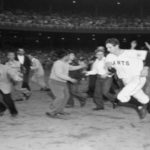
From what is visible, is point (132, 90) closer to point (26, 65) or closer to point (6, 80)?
point (6, 80)

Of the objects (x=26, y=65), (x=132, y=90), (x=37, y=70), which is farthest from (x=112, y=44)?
(x=37, y=70)

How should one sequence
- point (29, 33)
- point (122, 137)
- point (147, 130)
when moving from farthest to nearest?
1. point (29, 33)
2. point (147, 130)
3. point (122, 137)

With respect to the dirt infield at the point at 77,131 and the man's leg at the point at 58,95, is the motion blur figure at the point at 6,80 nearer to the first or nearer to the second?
the dirt infield at the point at 77,131

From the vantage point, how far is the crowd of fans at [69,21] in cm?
3412

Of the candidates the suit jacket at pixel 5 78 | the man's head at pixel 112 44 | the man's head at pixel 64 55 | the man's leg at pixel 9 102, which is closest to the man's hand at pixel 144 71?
the man's head at pixel 112 44

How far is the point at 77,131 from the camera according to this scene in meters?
7.15

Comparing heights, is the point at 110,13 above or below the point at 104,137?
below

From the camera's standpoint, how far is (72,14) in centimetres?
3812

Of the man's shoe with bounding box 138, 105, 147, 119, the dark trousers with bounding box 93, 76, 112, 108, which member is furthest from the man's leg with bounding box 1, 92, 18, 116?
the man's shoe with bounding box 138, 105, 147, 119

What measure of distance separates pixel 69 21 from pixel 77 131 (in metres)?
29.9

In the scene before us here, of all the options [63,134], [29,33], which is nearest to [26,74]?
[63,134]

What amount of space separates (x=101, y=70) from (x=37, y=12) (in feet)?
96.4

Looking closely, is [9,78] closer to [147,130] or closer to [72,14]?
[147,130]

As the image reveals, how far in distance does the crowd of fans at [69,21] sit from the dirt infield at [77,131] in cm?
2482
